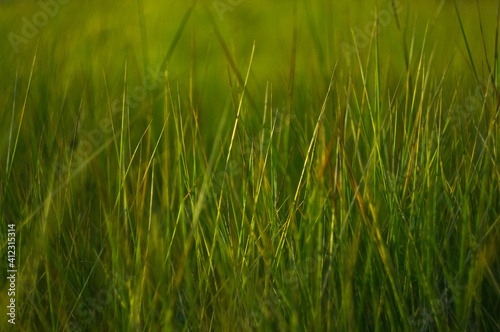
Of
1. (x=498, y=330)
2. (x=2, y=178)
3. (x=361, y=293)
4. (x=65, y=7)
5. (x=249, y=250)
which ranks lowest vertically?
(x=498, y=330)

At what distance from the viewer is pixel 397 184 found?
1.15 metres

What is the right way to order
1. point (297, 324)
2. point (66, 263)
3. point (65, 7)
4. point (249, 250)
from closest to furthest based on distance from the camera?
point (297, 324) → point (249, 250) → point (66, 263) → point (65, 7)

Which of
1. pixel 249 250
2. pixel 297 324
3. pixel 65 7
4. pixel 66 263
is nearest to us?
pixel 297 324

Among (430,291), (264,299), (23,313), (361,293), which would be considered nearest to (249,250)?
(264,299)

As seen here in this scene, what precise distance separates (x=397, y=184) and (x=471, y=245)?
0.20 meters

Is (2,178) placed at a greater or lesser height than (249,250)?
greater

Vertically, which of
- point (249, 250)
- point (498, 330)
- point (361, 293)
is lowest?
point (498, 330)

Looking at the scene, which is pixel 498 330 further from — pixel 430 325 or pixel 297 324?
pixel 297 324

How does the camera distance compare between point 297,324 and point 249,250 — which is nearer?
point 297,324

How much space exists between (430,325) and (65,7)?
94.1 inches

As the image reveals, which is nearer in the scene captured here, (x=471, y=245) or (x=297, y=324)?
(x=297, y=324)

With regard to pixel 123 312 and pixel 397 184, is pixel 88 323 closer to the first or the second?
pixel 123 312

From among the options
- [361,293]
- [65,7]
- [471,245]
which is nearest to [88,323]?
[361,293]

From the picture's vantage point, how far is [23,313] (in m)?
1.10
